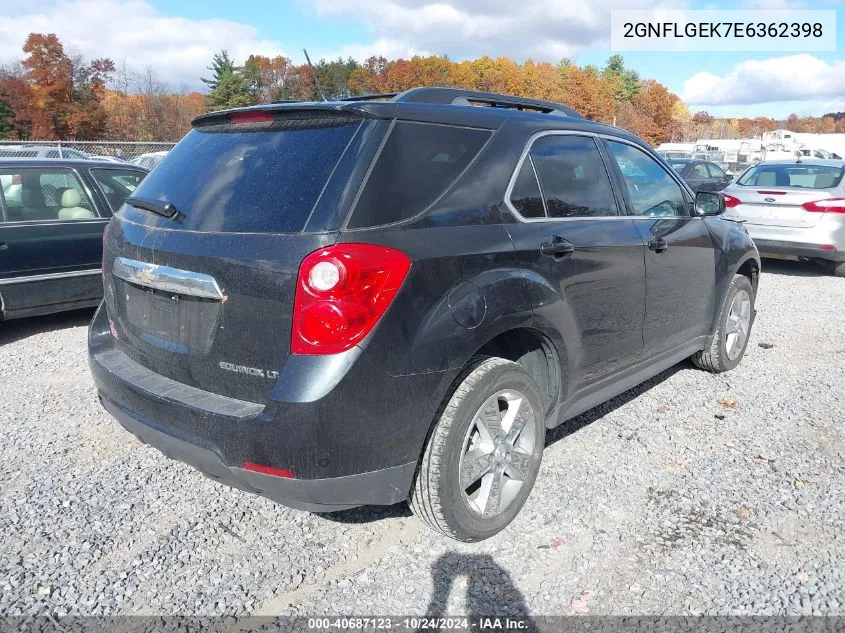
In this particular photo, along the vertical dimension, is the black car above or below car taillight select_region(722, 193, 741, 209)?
above

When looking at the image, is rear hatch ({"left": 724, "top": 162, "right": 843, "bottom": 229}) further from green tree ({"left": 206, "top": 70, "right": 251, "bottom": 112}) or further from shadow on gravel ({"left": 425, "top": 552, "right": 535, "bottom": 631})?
green tree ({"left": 206, "top": 70, "right": 251, "bottom": 112})

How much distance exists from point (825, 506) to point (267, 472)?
2.69 meters

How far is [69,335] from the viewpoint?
620 centimetres

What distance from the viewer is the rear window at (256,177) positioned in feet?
8.18

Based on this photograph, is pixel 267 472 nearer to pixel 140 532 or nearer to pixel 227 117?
pixel 140 532

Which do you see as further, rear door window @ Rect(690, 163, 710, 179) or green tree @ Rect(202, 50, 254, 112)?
green tree @ Rect(202, 50, 254, 112)

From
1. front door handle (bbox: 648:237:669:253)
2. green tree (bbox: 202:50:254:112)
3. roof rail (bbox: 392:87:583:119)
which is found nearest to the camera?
roof rail (bbox: 392:87:583:119)

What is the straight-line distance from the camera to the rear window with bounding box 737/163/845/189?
934 cm

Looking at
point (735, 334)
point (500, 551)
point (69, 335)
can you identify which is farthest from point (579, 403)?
point (69, 335)

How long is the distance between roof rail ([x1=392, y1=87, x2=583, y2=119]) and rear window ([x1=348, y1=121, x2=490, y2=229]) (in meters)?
0.24

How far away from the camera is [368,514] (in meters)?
3.23

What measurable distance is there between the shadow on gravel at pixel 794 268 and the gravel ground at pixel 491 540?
6201mm

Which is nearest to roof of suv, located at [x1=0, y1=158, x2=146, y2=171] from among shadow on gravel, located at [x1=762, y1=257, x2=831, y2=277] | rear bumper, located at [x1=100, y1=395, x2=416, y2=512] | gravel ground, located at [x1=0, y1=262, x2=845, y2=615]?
gravel ground, located at [x1=0, y1=262, x2=845, y2=615]

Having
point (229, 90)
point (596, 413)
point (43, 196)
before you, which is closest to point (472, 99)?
point (596, 413)
